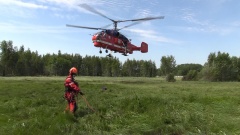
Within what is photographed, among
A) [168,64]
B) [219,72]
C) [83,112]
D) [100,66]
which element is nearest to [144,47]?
[83,112]

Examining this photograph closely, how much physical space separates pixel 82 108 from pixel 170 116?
5.71 m

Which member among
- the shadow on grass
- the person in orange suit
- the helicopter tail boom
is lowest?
the shadow on grass

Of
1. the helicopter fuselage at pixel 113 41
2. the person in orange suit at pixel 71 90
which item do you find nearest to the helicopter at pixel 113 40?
the helicopter fuselage at pixel 113 41

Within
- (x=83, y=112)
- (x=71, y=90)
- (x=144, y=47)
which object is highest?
(x=144, y=47)

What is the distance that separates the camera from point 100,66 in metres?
150

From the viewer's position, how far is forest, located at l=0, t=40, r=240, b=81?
4008 inches

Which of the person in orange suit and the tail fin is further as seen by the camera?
the tail fin

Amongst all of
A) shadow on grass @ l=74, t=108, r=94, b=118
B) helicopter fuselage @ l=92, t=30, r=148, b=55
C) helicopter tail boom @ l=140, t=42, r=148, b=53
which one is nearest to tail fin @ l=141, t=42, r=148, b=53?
helicopter tail boom @ l=140, t=42, r=148, b=53

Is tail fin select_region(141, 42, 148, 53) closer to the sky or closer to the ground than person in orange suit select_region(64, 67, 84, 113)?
closer to the sky

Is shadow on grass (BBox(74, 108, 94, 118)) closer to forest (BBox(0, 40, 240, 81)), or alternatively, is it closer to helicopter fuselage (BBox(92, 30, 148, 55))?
helicopter fuselage (BBox(92, 30, 148, 55))

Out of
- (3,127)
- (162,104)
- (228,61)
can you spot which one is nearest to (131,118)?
(162,104)

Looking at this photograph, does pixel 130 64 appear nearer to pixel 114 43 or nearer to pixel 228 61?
pixel 228 61

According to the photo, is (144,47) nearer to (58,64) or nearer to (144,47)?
(144,47)

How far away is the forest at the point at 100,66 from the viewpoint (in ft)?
334
